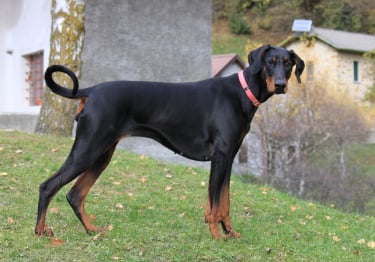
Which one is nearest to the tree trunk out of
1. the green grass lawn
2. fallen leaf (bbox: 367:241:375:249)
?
the green grass lawn

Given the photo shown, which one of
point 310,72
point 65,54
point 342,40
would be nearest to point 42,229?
point 65,54

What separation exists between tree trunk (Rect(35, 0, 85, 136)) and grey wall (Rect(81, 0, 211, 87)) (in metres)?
3.73

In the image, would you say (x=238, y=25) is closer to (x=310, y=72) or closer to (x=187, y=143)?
(x=310, y=72)

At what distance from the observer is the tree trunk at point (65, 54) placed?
11461 mm

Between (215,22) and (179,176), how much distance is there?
5098 cm

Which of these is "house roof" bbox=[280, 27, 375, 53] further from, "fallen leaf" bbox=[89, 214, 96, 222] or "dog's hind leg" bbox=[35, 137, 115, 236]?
"dog's hind leg" bbox=[35, 137, 115, 236]

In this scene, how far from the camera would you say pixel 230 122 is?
5.44 metres

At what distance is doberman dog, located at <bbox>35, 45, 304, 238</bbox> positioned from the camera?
5.25 metres

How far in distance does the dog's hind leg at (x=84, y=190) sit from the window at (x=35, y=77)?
39.1ft

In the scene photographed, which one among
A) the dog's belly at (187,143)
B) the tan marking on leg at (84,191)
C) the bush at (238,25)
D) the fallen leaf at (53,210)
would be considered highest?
the bush at (238,25)

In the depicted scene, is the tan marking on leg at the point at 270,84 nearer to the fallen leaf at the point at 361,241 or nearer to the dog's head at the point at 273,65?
the dog's head at the point at 273,65

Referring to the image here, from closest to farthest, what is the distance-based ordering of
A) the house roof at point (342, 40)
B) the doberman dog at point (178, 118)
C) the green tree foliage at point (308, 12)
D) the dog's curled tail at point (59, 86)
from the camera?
the doberman dog at point (178, 118), the dog's curled tail at point (59, 86), the house roof at point (342, 40), the green tree foliage at point (308, 12)

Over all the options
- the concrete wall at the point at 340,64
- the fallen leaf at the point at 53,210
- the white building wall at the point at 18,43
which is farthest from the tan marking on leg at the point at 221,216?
the concrete wall at the point at 340,64

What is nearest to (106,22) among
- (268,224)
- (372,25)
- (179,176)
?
(179,176)
